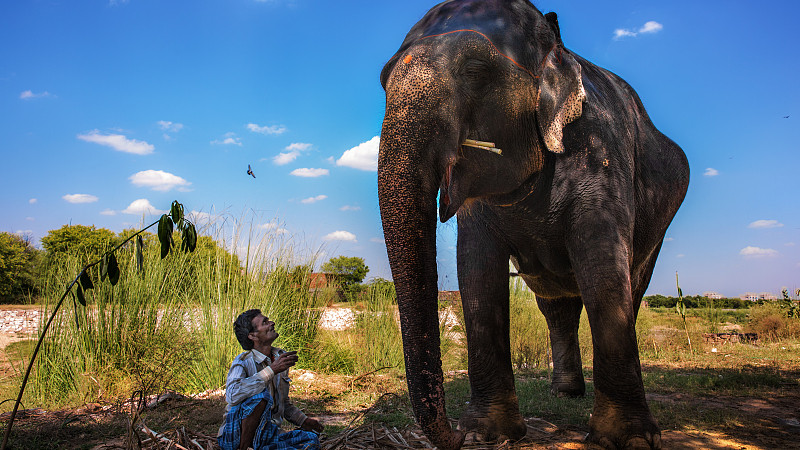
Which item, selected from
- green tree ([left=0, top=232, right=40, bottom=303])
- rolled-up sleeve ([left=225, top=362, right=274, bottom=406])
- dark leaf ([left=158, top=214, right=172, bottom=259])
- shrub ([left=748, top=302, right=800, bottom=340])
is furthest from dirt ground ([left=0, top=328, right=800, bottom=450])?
green tree ([left=0, top=232, right=40, bottom=303])

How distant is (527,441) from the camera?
349 cm

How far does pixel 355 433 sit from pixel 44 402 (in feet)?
14.8

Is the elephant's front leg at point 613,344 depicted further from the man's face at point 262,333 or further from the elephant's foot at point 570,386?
the elephant's foot at point 570,386

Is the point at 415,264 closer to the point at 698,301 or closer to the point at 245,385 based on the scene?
the point at 245,385

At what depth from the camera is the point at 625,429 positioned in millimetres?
3139

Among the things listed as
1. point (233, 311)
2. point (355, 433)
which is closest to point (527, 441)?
point (355, 433)

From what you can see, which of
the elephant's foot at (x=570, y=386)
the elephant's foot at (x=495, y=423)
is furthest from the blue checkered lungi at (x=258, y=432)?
the elephant's foot at (x=570, y=386)

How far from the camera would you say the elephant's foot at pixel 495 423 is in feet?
11.4

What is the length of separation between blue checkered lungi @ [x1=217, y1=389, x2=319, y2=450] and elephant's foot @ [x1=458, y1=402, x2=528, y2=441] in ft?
3.39

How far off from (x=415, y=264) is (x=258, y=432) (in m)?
1.44

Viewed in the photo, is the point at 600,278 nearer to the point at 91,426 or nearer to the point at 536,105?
the point at 536,105

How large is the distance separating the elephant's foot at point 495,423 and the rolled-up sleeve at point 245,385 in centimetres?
133

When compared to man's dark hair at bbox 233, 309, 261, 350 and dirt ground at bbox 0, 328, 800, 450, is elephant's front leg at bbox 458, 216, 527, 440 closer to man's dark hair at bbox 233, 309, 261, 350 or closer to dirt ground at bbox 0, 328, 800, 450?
dirt ground at bbox 0, 328, 800, 450

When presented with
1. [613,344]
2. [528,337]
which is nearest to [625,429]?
[613,344]
